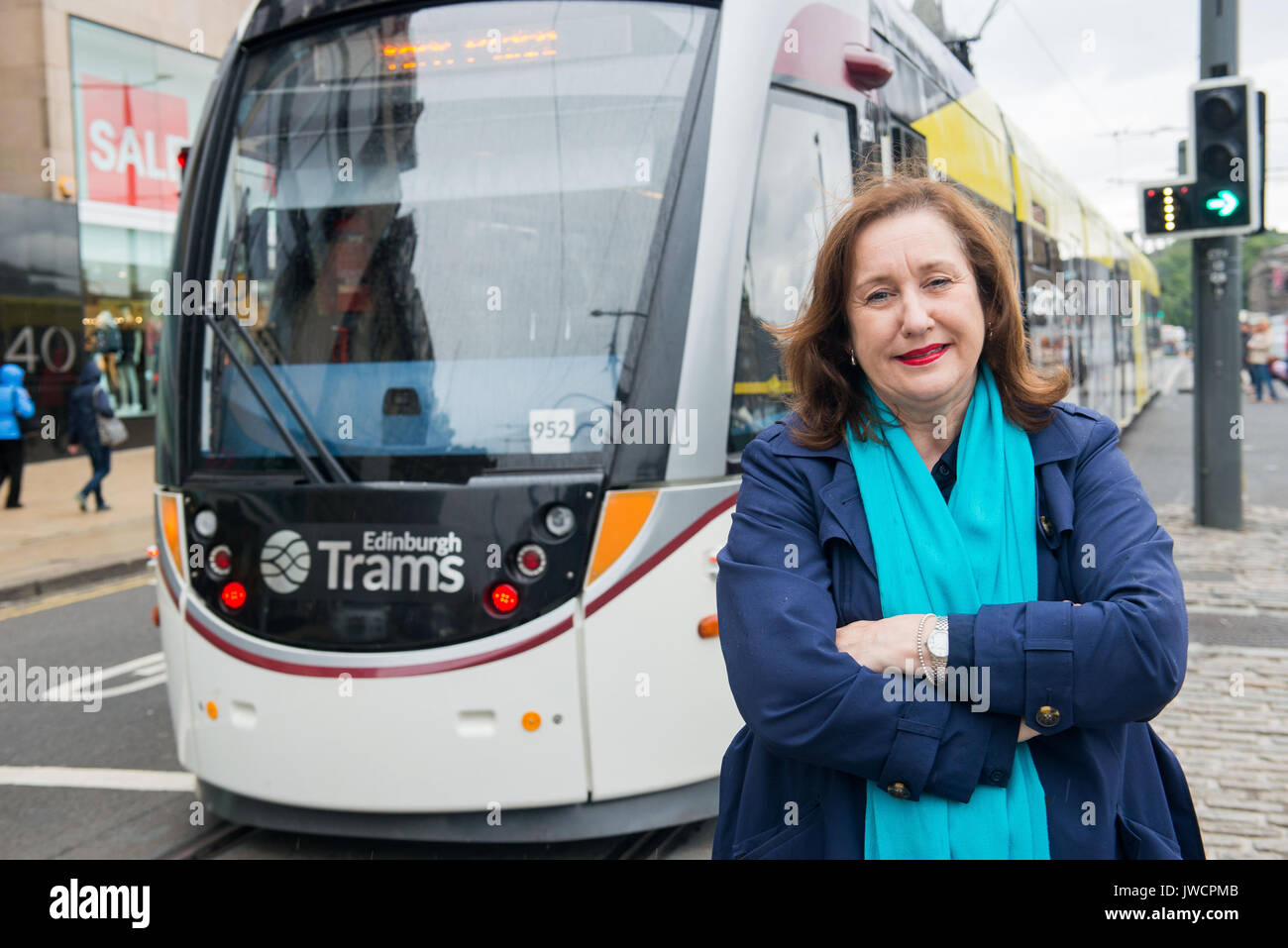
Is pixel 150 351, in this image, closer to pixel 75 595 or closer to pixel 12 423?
pixel 12 423

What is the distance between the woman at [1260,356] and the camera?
84.9 ft

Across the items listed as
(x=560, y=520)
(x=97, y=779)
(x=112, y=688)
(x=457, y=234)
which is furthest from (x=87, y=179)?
(x=560, y=520)

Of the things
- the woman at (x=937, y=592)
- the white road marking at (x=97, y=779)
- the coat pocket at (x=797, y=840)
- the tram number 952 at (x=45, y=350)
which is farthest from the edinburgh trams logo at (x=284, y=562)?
the tram number 952 at (x=45, y=350)

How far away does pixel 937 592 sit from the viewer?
1790mm

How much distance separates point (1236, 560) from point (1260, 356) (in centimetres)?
1970

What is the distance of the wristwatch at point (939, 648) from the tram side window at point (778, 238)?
2.07m

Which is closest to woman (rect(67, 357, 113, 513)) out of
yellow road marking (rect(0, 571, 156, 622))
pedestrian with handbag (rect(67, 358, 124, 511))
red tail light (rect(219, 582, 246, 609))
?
pedestrian with handbag (rect(67, 358, 124, 511))

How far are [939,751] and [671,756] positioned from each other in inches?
78.9

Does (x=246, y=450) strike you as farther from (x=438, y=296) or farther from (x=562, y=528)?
(x=562, y=528)

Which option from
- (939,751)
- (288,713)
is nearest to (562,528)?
(288,713)

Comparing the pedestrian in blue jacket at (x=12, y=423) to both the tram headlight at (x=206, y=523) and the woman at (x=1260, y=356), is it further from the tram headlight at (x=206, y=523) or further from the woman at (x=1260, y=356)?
the woman at (x=1260, y=356)

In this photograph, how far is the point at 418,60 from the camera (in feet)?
12.9
